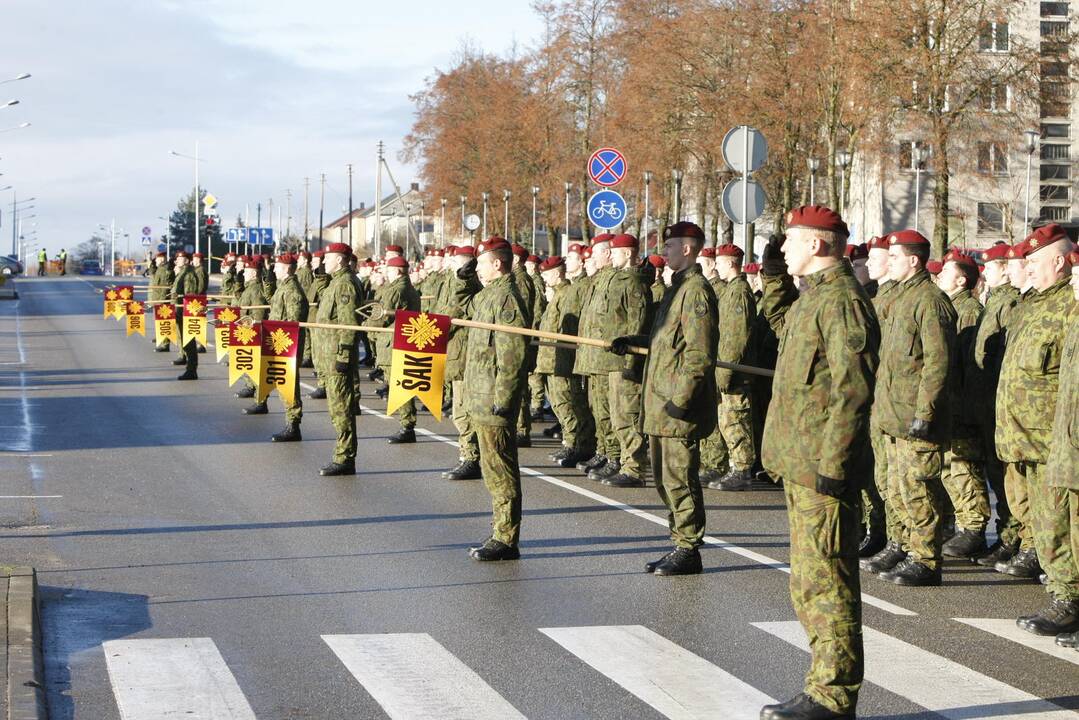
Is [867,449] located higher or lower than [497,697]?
higher

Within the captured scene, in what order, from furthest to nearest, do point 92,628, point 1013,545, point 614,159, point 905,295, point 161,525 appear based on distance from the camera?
point 614,159 → point 161,525 → point 1013,545 → point 905,295 → point 92,628

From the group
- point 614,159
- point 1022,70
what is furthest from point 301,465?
point 1022,70

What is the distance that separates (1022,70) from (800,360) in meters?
33.4

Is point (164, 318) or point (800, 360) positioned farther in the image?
point (164, 318)

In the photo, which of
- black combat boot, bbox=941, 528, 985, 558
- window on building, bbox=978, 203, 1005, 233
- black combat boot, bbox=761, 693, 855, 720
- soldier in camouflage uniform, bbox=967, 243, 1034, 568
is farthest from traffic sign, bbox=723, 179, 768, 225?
window on building, bbox=978, 203, 1005, 233

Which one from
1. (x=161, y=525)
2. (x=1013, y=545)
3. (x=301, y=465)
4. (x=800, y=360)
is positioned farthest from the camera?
Answer: (x=301, y=465)

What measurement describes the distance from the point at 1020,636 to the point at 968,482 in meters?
2.82

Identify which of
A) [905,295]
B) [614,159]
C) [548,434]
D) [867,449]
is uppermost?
[614,159]

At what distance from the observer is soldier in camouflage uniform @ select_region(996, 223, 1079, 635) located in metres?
8.42

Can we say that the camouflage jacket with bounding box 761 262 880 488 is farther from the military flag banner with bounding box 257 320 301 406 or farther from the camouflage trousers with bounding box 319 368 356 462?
the military flag banner with bounding box 257 320 301 406

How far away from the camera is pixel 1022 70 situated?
37.7 meters

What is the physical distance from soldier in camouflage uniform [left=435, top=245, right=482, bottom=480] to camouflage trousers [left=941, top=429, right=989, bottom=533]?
462 cm

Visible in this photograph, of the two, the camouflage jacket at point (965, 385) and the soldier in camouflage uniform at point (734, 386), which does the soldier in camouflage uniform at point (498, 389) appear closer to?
the camouflage jacket at point (965, 385)

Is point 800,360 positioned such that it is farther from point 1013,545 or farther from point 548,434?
point 548,434
